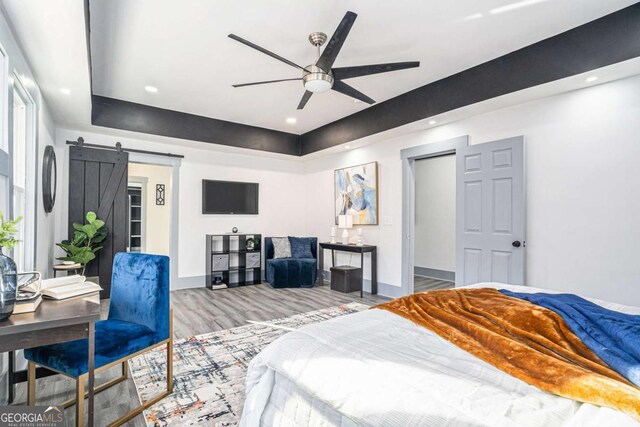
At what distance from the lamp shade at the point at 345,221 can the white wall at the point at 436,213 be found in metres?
2.17

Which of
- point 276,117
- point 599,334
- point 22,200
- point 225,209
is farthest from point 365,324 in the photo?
point 225,209

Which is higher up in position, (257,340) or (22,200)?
(22,200)

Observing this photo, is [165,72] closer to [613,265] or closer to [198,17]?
[198,17]

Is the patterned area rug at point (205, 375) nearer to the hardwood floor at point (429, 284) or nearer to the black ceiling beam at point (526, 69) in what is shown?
the hardwood floor at point (429, 284)

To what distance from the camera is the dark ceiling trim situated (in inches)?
→ 102

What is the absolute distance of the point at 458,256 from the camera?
3939 millimetres

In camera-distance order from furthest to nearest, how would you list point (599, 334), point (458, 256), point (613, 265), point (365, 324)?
1. point (458, 256)
2. point (613, 265)
3. point (365, 324)
4. point (599, 334)

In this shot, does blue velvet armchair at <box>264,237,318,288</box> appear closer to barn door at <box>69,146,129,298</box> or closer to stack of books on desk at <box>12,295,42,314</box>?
barn door at <box>69,146,129,298</box>

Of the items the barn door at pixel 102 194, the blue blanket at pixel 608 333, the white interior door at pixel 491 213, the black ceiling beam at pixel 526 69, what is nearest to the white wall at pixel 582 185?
the white interior door at pixel 491 213

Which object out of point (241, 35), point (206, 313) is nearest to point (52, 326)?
point (241, 35)

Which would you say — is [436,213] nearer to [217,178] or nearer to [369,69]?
[217,178]

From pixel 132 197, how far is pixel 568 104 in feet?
26.0

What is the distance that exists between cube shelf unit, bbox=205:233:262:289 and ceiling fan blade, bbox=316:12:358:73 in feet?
12.3

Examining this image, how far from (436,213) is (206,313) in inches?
186
